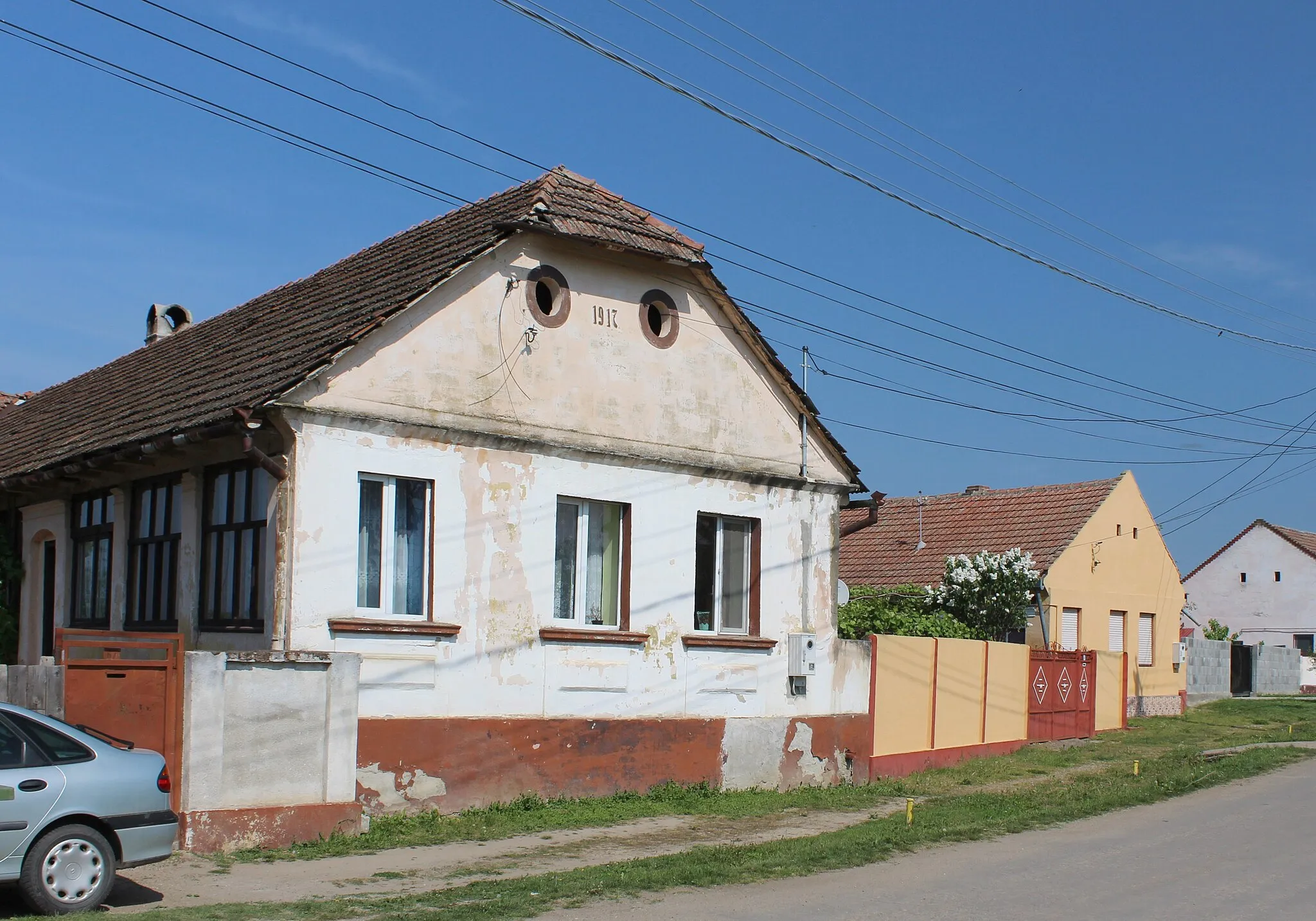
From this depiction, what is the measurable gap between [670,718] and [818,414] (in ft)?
15.3

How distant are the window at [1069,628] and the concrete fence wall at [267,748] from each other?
62.1ft

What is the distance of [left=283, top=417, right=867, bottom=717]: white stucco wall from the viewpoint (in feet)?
41.2

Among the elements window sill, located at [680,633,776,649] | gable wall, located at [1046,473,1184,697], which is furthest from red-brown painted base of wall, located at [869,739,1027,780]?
gable wall, located at [1046,473,1184,697]

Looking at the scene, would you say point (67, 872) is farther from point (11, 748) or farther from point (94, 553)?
point (94, 553)

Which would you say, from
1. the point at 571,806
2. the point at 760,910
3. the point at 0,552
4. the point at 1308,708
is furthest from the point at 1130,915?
the point at 1308,708

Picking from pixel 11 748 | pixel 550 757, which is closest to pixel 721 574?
pixel 550 757

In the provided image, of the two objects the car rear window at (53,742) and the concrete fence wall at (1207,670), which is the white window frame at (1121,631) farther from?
the car rear window at (53,742)

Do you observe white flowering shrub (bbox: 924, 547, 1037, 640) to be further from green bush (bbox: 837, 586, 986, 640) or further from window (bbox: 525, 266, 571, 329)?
window (bbox: 525, 266, 571, 329)

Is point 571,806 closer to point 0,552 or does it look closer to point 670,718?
point 670,718

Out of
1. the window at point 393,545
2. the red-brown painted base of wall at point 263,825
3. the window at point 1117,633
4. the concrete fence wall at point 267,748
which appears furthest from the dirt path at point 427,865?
the window at point 1117,633

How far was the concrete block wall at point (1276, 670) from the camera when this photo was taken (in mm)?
39625

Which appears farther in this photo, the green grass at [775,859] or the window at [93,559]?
the window at [93,559]

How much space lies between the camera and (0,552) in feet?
57.2

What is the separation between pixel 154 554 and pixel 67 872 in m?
6.42
